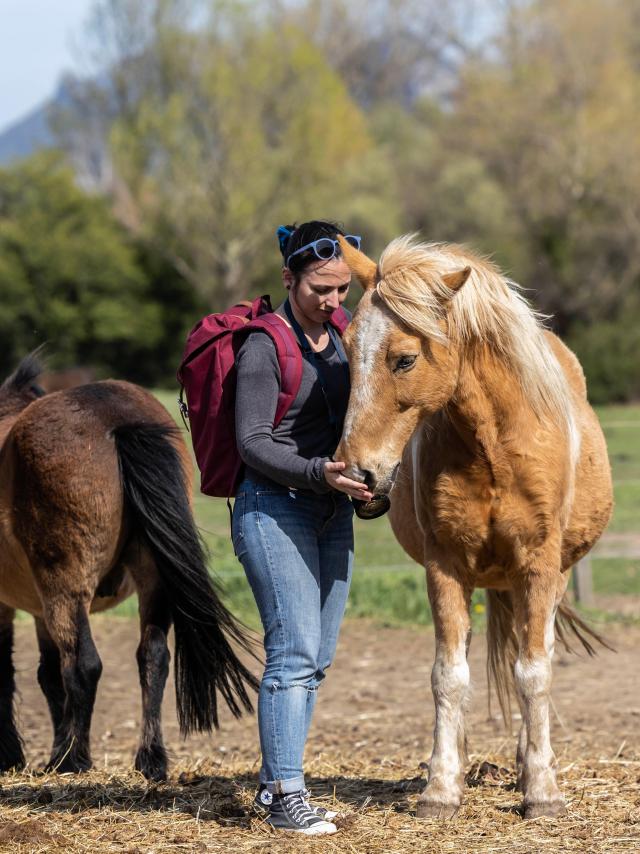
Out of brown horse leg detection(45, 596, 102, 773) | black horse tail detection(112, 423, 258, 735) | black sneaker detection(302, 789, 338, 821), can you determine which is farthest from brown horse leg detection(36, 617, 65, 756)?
black sneaker detection(302, 789, 338, 821)

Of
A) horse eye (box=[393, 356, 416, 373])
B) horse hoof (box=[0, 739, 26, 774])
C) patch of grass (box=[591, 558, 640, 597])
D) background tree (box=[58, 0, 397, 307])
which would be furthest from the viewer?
background tree (box=[58, 0, 397, 307])

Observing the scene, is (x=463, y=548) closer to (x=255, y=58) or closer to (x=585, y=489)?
(x=585, y=489)

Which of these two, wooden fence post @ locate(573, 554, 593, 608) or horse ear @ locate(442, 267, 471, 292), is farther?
wooden fence post @ locate(573, 554, 593, 608)

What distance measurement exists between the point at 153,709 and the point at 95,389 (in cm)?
142

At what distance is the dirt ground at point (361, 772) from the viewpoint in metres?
3.68

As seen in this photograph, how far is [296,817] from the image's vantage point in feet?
12.0

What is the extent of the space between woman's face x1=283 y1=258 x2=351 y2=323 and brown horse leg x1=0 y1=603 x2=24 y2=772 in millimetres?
2492

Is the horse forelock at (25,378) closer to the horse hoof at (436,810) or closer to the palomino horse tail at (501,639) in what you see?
the palomino horse tail at (501,639)

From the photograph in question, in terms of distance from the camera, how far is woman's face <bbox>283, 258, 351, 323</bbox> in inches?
143

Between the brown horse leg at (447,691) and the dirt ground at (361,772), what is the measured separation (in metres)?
0.09

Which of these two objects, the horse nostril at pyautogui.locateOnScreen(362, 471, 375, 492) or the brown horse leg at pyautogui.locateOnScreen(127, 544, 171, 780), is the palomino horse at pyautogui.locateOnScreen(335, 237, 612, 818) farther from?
the brown horse leg at pyautogui.locateOnScreen(127, 544, 171, 780)

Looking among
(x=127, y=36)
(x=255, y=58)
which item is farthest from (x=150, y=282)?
(x=127, y=36)

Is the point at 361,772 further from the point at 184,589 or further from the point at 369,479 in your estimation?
the point at 369,479

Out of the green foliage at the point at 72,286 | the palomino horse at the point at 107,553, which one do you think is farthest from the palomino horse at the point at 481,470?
the green foliage at the point at 72,286
